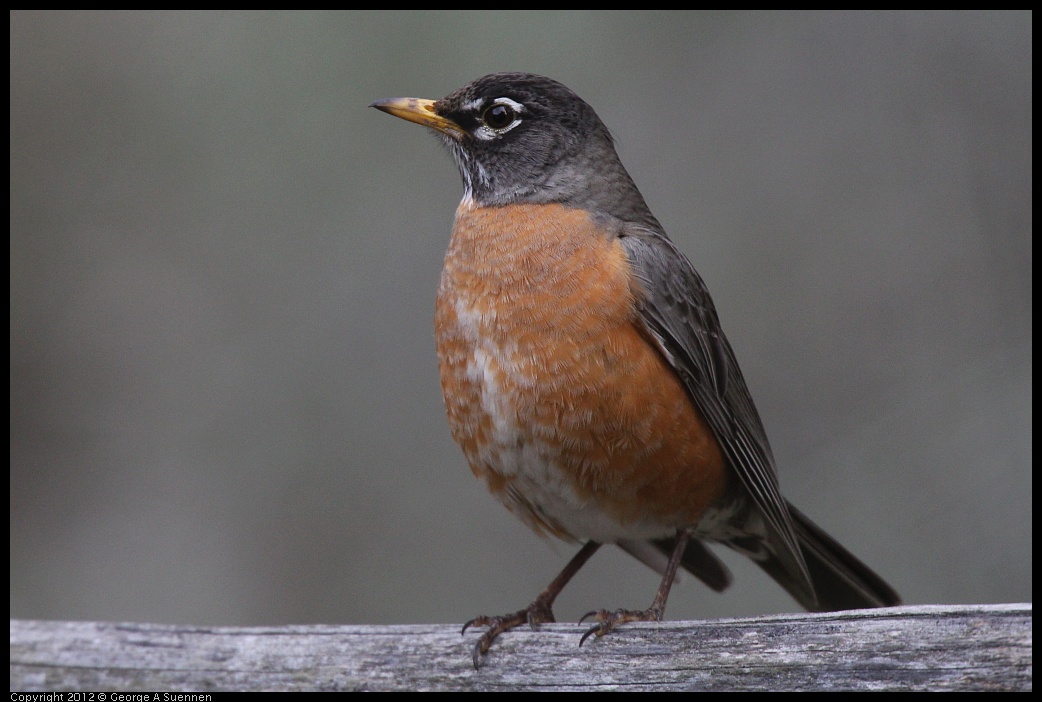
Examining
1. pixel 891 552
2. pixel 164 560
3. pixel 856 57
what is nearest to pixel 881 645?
pixel 891 552

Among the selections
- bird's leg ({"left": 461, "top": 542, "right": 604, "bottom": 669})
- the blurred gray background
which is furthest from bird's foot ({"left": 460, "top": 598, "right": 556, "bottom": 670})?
the blurred gray background

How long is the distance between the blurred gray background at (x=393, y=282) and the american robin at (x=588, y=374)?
970 mm

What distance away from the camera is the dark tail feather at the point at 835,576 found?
10.5ft

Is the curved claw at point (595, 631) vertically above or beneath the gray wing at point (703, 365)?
beneath

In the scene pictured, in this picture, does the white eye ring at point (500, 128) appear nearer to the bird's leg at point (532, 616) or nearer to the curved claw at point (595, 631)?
the bird's leg at point (532, 616)

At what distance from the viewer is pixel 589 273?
9.81ft

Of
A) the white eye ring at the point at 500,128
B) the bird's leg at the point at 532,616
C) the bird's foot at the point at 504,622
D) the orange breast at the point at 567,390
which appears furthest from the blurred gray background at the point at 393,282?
the orange breast at the point at 567,390

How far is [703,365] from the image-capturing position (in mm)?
3219

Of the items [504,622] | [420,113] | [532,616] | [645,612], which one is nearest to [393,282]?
[420,113]

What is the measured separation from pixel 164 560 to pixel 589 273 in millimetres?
2706

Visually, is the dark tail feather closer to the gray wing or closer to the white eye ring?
Answer: the gray wing

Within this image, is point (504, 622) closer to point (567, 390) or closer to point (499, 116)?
point (567, 390)

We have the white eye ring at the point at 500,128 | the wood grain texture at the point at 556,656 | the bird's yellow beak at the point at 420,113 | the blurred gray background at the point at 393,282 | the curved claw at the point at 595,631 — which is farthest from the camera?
the blurred gray background at the point at 393,282

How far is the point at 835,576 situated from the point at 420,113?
6.62ft
